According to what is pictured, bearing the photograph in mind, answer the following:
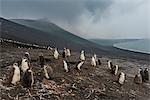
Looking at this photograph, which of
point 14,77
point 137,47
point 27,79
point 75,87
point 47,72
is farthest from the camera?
point 137,47

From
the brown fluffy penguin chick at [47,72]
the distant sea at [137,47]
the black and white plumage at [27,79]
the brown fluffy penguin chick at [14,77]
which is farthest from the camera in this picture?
the distant sea at [137,47]

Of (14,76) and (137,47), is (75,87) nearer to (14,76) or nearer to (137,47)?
→ (14,76)

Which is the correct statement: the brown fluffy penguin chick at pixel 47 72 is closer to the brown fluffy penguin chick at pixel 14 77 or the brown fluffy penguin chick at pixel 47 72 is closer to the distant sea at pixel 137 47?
the brown fluffy penguin chick at pixel 14 77

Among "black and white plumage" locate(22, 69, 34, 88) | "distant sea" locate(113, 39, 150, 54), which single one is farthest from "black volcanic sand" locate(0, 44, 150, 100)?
"distant sea" locate(113, 39, 150, 54)

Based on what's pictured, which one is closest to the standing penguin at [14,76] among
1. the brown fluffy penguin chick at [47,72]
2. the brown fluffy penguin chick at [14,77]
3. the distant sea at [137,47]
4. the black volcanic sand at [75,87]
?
the brown fluffy penguin chick at [14,77]

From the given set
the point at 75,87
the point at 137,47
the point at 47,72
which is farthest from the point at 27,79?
the point at 137,47

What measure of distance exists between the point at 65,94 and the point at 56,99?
2.57 feet

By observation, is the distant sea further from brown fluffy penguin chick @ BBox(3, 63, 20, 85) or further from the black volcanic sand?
brown fluffy penguin chick @ BBox(3, 63, 20, 85)

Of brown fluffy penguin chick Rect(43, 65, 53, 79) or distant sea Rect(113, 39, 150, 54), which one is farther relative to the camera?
distant sea Rect(113, 39, 150, 54)

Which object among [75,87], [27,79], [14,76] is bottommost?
[75,87]

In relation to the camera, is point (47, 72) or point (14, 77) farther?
point (47, 72)

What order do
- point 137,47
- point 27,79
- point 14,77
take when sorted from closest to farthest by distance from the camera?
point 27,79 < point 14,77 < point 137,47

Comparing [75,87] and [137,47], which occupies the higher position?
[137,47]

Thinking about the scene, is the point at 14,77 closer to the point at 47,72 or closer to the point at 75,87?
the point at 47,72
